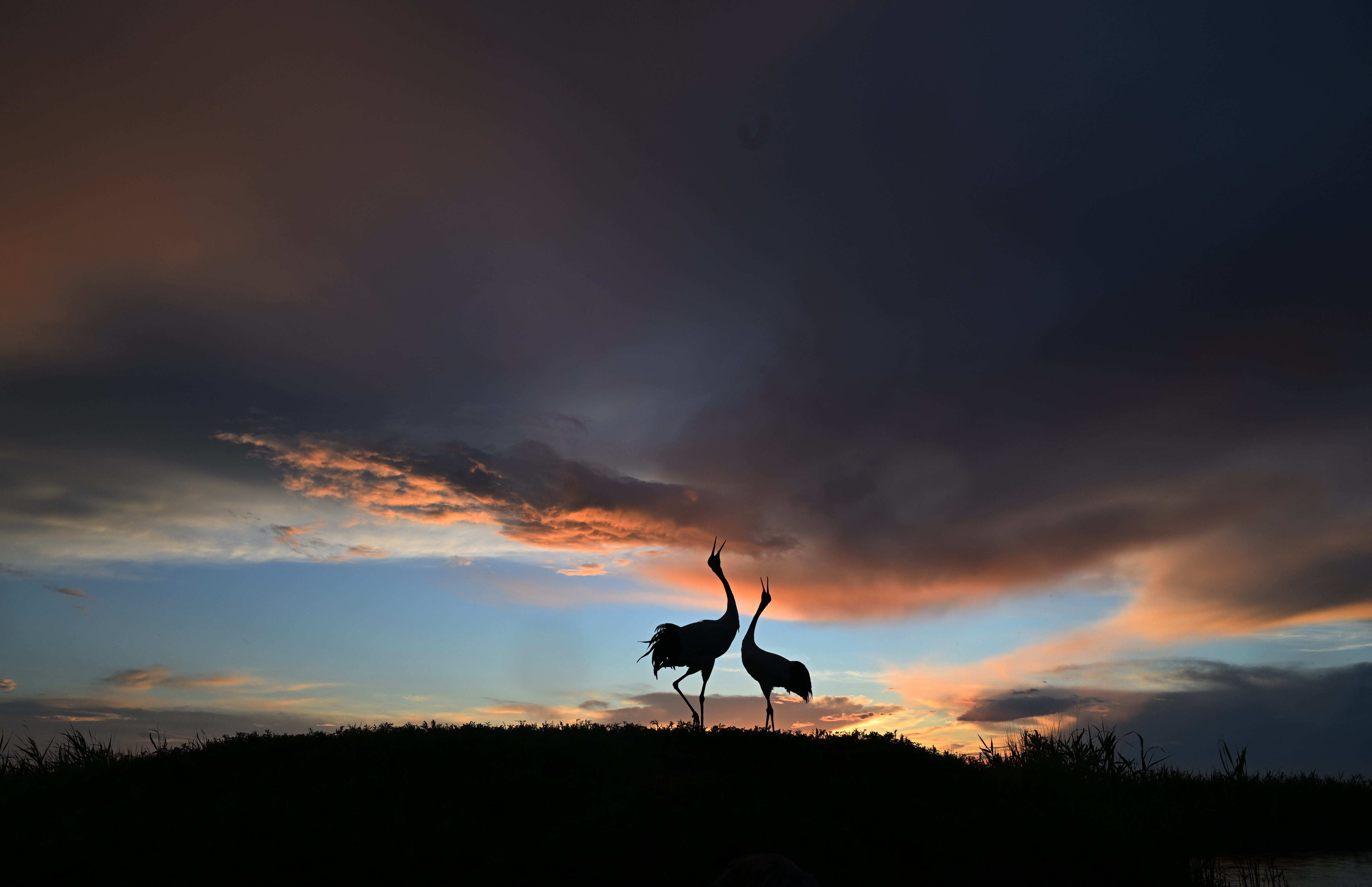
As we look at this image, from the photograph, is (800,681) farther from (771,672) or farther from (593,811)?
(593,811)

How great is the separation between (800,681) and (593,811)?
11865mm

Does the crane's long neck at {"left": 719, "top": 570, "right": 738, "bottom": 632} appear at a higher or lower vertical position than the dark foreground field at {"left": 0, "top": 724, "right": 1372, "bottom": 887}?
higher

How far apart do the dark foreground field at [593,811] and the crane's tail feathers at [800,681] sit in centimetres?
417

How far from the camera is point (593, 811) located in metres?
15.3

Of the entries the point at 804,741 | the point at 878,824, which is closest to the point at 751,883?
the point at 878,824

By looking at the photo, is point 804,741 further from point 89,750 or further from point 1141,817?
point 89,750

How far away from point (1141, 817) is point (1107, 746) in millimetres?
3944

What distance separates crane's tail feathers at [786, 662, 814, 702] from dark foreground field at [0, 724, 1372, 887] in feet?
13.7

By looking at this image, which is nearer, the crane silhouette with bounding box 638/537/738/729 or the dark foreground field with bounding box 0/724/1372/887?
the dark foreground field with bounding box 0/724/1372/887

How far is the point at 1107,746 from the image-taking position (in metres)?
21.9

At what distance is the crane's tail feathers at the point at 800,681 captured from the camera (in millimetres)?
25375

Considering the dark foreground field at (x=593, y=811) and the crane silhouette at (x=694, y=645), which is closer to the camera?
the dark foreground field at (x=593, y=811)

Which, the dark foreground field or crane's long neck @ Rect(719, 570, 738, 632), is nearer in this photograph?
the dark foreground field

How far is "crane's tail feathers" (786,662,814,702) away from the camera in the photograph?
83.3 feet
